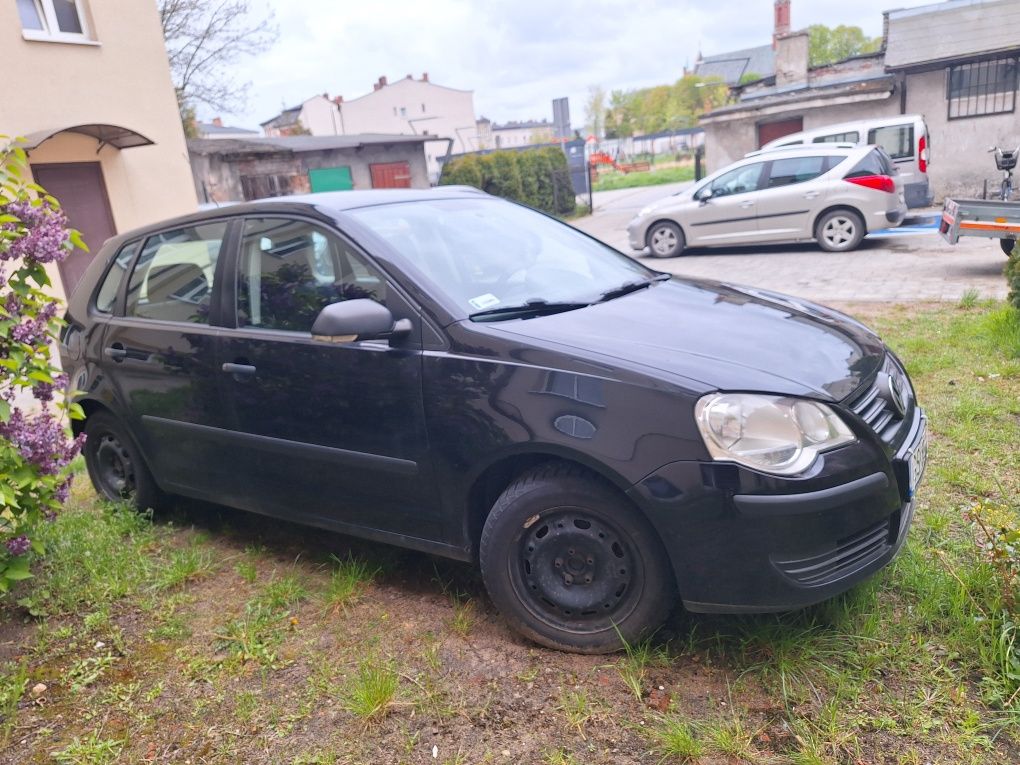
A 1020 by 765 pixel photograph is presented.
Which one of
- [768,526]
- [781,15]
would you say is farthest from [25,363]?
[781,15]

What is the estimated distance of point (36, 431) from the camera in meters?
3.31

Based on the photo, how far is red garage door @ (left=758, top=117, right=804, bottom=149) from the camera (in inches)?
778

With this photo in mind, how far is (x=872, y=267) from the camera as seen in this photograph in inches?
422

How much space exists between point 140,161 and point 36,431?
9.84 meters

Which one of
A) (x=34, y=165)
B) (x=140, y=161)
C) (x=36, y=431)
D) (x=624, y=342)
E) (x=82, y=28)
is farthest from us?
(x=140, y=161)

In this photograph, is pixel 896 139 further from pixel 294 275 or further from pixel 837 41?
pixel 837 41

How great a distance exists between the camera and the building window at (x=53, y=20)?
33.2 feet

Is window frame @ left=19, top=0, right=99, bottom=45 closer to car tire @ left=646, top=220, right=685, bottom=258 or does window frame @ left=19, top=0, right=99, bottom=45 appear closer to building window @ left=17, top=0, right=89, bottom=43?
building window @ left=17, top=0, right=89, bottom=43

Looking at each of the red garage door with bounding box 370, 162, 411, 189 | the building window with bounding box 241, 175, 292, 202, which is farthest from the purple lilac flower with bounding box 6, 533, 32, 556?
the red garage door with bounding box 370, 162, 411, 189

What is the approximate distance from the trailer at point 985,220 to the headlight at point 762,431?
767 cm

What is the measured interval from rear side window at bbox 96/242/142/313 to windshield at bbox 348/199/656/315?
1648mm

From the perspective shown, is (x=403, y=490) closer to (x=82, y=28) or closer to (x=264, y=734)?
(x=264, y=734)

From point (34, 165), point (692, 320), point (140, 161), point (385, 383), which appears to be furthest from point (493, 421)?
point (140, 161)

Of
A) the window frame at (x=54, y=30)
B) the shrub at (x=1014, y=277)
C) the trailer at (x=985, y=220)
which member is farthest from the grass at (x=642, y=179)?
the shrub at (x=1014, y=277)
